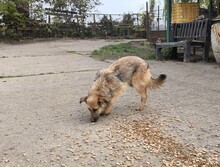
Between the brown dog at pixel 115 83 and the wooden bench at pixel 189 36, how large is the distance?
18.0 ft

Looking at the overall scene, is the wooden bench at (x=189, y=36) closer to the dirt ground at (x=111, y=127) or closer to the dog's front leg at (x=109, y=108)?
the dirt ground at (x=111, y=127)

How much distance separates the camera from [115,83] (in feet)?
16.4

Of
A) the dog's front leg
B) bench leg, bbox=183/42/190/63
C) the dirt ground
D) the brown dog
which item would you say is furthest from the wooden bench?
the dog's front leg

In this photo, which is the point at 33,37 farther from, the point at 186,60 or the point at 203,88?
the point at 203,88

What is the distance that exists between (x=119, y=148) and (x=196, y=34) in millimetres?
8032

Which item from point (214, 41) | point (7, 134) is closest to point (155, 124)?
point (7, 134)

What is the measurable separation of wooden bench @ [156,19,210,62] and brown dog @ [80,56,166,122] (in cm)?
548

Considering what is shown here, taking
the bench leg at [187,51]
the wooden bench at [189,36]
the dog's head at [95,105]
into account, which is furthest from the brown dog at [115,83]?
Answer: the wooden bench at [189,36]

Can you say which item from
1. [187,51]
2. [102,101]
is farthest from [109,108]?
[187,51]

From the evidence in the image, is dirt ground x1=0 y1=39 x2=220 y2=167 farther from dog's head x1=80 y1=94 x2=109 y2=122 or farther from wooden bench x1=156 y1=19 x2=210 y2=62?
wooden bench x1=156 y1=19 x2=210 y2=62

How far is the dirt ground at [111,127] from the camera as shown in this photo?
3.55 meters

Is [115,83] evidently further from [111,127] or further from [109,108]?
[111,127]

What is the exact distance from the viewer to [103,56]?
1266 cm

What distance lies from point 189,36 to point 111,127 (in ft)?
25.4
